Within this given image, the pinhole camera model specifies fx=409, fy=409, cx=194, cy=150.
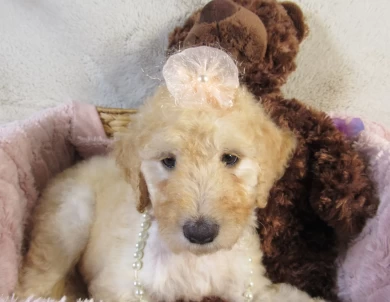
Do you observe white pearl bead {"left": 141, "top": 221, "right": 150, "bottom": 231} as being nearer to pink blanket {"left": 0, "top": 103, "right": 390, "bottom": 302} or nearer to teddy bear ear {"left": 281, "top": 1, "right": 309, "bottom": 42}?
pink blanket {"left": 0, "top": 103, "right": 390, "bottom": 302}

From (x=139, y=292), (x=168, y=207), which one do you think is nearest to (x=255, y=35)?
(x=168, y=207)

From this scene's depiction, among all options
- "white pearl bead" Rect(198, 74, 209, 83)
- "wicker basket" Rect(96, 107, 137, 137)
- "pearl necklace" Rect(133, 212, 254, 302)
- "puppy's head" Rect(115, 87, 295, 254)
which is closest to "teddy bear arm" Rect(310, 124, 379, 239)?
"puppy's head" Rect(115, 87, 295, 254)

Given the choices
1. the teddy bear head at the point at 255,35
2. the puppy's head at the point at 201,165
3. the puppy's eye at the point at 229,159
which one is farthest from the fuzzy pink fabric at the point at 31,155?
the puppy's eye at the point at 229,159

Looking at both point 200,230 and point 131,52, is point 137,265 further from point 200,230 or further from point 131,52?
point 131,52

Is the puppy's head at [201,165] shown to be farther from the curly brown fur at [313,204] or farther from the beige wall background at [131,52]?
the beige wall background at [131,52]

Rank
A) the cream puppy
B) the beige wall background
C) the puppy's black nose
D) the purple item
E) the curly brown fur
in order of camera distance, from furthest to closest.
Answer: the beige wall background → the purple item → the curly brown fur → the cream puppy → the puppy's black nose

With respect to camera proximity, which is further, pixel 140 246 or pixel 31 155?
pixel 31 155

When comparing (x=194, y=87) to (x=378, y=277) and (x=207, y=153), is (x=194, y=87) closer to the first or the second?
(x=207, y=153)

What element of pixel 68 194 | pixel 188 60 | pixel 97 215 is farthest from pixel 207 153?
pixel 68 194
